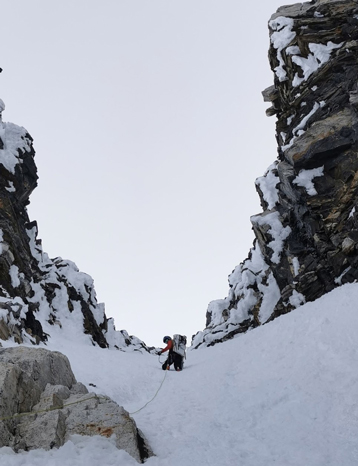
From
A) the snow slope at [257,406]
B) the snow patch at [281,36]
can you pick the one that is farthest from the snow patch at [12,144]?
the snow slope at [257,406]

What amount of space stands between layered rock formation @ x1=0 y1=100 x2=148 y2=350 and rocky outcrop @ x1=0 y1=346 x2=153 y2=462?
16765 millimetres

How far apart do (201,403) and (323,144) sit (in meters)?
20.7

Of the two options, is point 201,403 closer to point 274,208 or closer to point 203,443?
point 203,443

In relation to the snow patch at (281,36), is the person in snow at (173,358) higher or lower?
lower

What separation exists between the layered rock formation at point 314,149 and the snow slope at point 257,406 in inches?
443

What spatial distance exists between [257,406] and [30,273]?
30014 mm

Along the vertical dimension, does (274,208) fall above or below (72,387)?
above

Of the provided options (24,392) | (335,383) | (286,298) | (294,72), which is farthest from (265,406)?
(294,72)

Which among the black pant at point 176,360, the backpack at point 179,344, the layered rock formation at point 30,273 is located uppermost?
the layered rock formation at point 30,273

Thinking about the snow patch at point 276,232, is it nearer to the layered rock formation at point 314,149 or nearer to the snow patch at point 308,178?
the layered rock formation at point 314,149

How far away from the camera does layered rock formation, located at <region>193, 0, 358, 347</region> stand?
2558 centimetres

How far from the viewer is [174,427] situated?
916 cm

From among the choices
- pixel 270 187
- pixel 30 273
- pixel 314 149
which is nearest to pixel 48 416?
pixel 314 149

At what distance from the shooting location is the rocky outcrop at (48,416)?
7.01m
